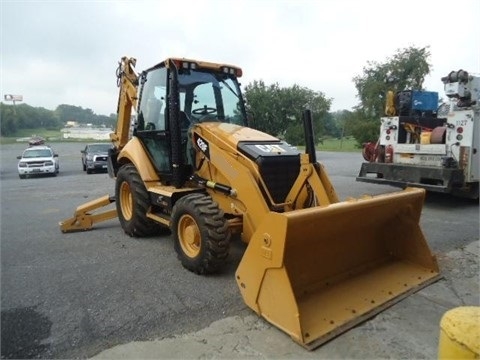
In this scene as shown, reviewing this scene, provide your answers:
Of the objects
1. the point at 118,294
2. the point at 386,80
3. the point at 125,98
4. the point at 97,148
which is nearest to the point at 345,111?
the point at 386,80

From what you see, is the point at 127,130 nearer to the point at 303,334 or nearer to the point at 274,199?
the point at 274,199

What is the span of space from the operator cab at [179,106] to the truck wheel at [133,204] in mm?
382

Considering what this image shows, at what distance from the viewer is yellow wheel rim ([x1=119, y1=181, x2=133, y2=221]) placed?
6328 millimetres

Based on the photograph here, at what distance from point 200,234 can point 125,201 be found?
2.73m

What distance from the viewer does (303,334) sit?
298 cm

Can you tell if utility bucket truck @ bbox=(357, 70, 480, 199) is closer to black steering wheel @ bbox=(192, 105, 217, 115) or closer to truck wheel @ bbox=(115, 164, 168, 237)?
black steering wheel @ bbox=(192, 105, 217, 115)

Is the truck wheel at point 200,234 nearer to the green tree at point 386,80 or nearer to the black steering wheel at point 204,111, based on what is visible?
the black steering wheel at point 204,111

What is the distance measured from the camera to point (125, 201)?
646cm

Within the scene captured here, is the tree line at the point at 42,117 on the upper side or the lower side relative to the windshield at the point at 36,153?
upper

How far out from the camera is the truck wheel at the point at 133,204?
5.71 metres

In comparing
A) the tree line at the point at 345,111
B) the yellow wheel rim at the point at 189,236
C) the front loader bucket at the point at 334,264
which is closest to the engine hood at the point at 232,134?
the yellow wheel rim at the point at 189,236

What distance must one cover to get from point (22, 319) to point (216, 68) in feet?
13.2

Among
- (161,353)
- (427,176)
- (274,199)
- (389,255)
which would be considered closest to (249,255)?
(161,353)

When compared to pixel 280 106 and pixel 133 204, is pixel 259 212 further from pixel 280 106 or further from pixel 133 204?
pixel 280 106
